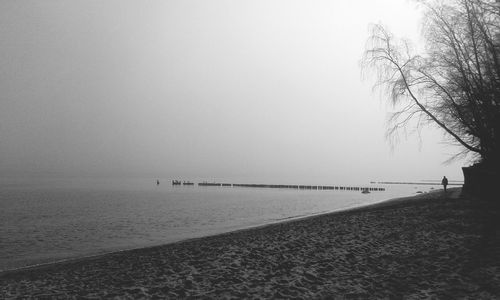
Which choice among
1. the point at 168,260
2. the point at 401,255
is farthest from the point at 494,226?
the point at 168,260

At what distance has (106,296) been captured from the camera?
7.77 metres

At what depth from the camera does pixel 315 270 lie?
8.98 m

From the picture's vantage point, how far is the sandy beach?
Answer: 7.40m

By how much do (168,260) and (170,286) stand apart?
3511 mm

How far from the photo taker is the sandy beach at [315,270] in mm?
7398

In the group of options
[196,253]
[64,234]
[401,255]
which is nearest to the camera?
[401,255]

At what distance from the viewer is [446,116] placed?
76.4ft

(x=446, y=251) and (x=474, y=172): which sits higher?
(x=474, y=172)

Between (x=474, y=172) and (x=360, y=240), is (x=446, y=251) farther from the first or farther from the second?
(x=474, y=172)

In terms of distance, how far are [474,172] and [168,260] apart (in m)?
22.1

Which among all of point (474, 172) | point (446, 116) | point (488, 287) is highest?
point (446, 116)

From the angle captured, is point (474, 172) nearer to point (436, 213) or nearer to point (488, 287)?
point (436, 213)

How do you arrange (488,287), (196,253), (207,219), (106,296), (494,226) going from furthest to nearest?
(207,219) → (494,226) → (196,253) → (106,296) → (488,287)

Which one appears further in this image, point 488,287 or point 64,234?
point 64,234
